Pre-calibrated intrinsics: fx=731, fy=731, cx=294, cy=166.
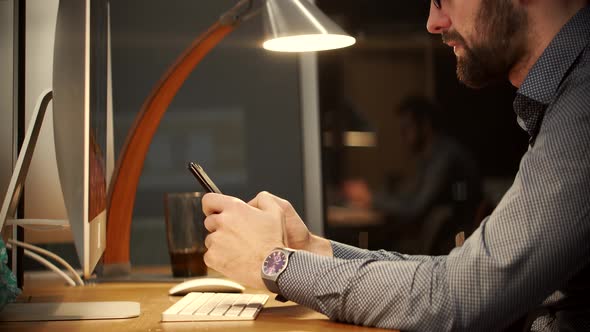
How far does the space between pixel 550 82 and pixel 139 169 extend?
1.05 metres

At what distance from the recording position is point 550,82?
3.30 feet

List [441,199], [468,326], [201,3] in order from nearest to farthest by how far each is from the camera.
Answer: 1. [468,326]
2. [201,3]
3. [441,199]

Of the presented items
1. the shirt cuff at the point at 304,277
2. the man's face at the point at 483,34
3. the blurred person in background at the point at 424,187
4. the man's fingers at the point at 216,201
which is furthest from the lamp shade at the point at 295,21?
the blurred person in background at the point at 424,187

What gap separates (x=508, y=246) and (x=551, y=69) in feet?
0.92

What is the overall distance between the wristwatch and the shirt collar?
0.39 meters

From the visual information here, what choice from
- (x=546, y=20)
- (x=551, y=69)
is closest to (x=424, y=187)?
(x=546, y=20)

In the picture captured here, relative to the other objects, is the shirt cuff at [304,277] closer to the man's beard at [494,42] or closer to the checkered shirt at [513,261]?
the checkered shirt at [513,261]

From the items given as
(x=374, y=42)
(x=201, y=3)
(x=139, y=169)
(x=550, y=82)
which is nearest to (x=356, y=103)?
(x=374, y=42)

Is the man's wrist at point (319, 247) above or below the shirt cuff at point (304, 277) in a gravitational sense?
below

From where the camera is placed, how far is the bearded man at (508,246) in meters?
0.88

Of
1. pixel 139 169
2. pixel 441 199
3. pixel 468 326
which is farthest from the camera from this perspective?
pixel 441 199

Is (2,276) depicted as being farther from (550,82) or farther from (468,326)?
(550,82)

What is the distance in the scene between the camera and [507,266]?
0.88 meters

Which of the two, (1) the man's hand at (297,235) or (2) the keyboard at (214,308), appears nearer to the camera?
(2) the keyboard at (214,308)
